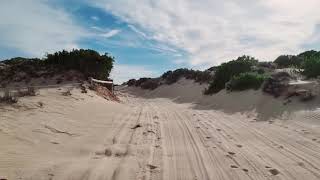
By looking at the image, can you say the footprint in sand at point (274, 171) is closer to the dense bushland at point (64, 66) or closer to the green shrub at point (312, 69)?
the green shrub at point (312, 69)

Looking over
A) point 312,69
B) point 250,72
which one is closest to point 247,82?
point 250,72

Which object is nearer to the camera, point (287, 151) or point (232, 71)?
point (287, 151)

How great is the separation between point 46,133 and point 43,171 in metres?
2.98

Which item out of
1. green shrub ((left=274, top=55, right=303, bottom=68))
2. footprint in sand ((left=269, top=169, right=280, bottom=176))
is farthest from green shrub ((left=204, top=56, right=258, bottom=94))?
footprint in sand ((left=269, top=169, right=280, bottom=176))

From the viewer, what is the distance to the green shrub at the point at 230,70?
28.1 metres

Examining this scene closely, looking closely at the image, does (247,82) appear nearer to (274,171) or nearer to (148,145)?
(148,145)

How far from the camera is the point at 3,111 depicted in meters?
11.0

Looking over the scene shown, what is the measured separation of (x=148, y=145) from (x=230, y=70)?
19.7 m

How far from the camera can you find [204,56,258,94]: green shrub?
28.1 m

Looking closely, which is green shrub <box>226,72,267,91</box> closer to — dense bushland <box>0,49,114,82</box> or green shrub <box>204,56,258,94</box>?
green shrub <box>204,56,258,94</box>

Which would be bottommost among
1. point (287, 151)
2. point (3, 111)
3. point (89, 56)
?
point (287, 151)

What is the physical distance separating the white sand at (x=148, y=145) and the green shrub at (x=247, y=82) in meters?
6.05

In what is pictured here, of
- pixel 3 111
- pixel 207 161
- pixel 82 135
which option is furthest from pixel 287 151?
pixel 3 111

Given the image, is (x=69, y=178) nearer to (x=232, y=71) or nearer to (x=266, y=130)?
(x=266, y=130)
